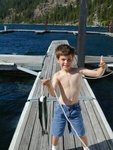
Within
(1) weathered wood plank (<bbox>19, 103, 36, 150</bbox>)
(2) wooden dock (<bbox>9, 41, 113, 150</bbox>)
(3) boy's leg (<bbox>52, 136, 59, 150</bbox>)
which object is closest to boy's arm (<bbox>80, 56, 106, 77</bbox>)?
(2) wooden dock (<bbox>9, 41, 113, 150</bbox>)

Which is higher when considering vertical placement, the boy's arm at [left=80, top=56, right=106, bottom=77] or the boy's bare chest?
the boy's arm at [left=80, top=56, right=106, bottom=77]

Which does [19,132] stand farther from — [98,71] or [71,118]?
[98,71]

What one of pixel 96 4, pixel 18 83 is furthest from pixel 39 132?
pixel 96 4

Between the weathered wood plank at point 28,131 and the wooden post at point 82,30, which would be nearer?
the weathered wood plank at point 28,131

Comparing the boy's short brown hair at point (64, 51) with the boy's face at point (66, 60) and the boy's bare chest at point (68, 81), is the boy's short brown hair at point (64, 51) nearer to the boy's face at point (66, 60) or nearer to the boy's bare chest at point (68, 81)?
the boy's face at point (66, 60)

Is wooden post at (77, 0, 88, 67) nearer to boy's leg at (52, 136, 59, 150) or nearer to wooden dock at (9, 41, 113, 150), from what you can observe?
wooden dock at (9, 41, 113, 150)

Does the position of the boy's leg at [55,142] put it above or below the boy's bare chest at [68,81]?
below

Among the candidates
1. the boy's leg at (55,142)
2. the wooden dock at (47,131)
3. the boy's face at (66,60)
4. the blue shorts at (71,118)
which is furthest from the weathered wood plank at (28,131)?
the boy's face at (66,60)

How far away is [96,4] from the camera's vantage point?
501ft

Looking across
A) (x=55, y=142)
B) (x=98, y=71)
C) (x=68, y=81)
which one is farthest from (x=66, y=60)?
(x=55, y=142)

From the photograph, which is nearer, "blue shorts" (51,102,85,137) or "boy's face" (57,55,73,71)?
"boy's face" (57,55,73,71)

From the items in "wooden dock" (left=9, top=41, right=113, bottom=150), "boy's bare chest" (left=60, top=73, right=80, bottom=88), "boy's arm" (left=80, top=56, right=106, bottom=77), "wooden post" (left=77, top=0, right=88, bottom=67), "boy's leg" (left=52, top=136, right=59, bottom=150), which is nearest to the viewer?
"boy's arm" (left=80, top=56, right=106, bottom=77)

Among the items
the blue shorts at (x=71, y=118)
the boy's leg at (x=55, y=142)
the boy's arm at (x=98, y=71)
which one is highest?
the boy's arm at (x=98, y=71)

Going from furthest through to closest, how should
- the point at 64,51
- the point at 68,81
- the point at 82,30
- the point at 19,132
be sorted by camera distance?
the point at 82,30, the point at 19,132, the point at 68,81, the point at 64,51
